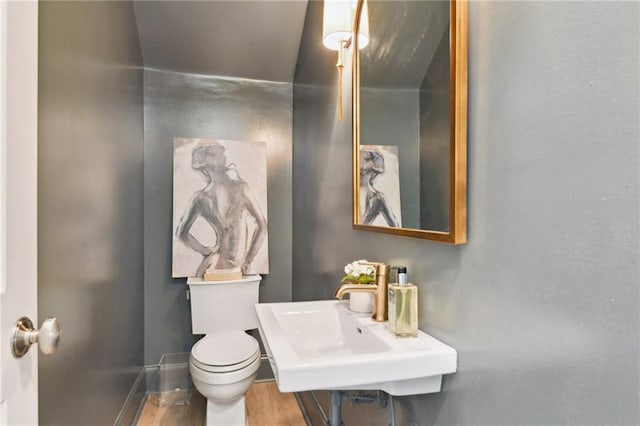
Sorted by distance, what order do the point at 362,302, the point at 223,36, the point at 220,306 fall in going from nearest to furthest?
the point at 362,302 → the point at 220,306 → the point at 223,36

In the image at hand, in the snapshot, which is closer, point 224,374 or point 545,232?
point 545,232

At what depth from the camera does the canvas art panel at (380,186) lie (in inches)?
49.3

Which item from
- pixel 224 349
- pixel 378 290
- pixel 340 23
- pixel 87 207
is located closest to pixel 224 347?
pixel 224 349

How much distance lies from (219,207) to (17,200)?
79.1 inches

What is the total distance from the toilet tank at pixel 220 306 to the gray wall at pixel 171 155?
11.8 inches

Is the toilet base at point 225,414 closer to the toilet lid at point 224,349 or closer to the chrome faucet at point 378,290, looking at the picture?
the toilet lid at point 224,349

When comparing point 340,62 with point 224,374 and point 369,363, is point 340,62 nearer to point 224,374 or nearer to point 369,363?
point 369,363

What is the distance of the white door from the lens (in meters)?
0.55

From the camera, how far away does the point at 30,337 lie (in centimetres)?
60

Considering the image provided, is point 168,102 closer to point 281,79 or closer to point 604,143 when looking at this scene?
point 281,79

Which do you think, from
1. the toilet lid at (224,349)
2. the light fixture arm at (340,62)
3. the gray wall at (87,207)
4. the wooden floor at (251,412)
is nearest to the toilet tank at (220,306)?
the toilet lid at (224,349)

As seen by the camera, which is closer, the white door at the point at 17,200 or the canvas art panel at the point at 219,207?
the white door at the point at 17,200

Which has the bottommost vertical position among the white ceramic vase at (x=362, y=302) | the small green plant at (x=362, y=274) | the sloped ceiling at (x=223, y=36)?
the white ceramic vase at (x=362, y=302)

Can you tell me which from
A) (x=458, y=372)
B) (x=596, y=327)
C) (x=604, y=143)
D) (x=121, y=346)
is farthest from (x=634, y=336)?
(x=121, y=346)
